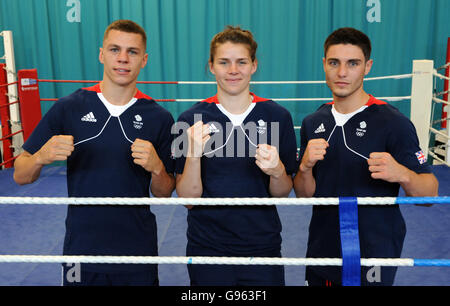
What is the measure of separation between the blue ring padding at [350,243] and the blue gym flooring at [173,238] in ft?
4.28

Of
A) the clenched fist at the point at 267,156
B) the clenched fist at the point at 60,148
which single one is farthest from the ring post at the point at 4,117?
the clenched fist at the point at 267,156

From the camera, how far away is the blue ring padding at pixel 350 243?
3.63 feet

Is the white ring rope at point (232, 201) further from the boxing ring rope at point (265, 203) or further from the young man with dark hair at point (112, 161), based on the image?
the young man with dark hair at point (112, 161)

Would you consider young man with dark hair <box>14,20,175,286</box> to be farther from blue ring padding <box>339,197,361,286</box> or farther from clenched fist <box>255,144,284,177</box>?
blue ring padding <box>339,197,361,286</box>

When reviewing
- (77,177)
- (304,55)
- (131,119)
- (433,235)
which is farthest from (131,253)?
(304,55)

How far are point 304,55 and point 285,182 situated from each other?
158 inches

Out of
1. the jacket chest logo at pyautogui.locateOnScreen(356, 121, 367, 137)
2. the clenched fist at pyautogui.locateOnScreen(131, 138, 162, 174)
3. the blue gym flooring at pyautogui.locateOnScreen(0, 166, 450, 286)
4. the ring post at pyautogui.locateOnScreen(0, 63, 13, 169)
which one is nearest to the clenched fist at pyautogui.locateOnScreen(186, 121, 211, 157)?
the clenched fist at pyautogui.locateOnScreen(131, 138, 162, 174)

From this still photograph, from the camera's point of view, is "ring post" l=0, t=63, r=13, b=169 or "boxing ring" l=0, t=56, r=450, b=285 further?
"ring post" l=0, t=63, r=13, b=169

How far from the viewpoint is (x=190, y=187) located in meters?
1.37

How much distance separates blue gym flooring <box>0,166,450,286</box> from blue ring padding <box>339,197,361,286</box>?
51.4 inches

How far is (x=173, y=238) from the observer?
2.95 metres

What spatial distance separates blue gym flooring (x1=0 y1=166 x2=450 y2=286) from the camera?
7.91 ft

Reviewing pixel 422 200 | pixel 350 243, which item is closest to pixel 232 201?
pixel 350 243
